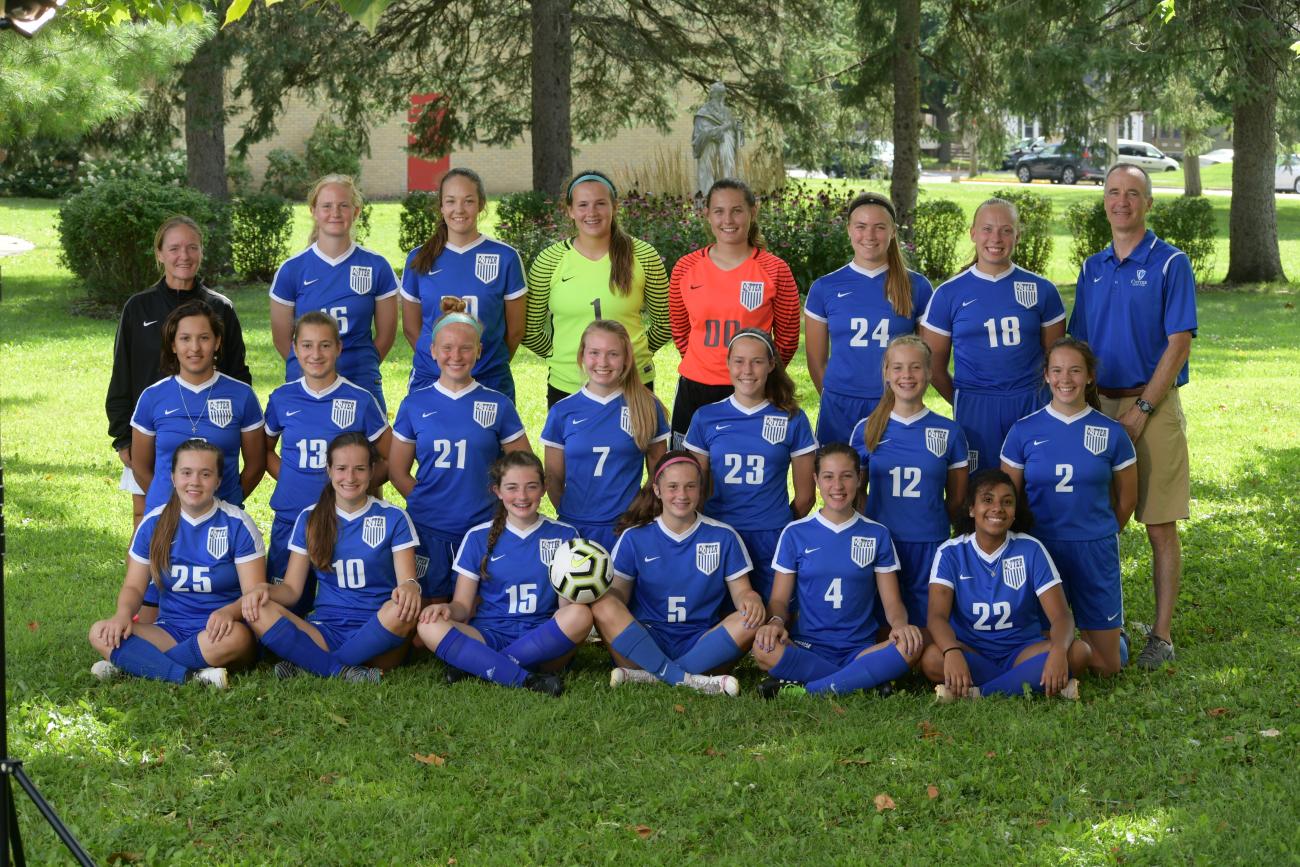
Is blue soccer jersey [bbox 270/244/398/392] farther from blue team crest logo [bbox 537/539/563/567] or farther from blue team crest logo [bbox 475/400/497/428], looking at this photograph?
blue team crest logo [bbox 537/539/563/567]

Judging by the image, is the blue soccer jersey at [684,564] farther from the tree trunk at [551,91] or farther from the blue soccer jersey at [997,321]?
the tree trunk at [551,91]

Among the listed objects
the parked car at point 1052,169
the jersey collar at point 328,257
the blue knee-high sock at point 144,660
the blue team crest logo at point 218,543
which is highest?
the parked car at point 1052,169

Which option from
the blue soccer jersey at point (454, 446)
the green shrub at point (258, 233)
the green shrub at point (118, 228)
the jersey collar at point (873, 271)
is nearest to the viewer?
the blue soccer jersey at point (454, 446)

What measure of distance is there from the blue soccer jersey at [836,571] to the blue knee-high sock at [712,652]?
0.31m

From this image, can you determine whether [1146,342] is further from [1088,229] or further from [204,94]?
[1088,229]

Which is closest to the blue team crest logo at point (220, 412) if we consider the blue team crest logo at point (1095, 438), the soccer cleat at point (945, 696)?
the soccer cleat at point (945, 696)

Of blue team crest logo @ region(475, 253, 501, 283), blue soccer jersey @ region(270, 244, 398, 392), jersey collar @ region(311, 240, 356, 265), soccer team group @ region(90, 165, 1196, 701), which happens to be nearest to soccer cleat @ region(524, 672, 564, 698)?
soccer team group @ region(90, 165, 1196, 701)

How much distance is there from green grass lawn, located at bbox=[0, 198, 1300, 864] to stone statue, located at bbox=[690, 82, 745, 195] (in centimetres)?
1066

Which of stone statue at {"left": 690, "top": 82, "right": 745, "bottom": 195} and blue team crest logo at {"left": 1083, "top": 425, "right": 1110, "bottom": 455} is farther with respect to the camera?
stone statue at {"left": 690, "top": 82, "right": 745, "bottom": 195}

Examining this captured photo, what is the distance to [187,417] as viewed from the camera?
5.66 metres

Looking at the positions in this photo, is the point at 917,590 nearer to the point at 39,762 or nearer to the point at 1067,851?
the point at 1067,851

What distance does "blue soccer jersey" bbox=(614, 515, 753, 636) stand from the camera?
546 centimetres

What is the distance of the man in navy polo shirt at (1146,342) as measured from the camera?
5.50 metres

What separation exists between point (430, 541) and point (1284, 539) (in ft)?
14.8
